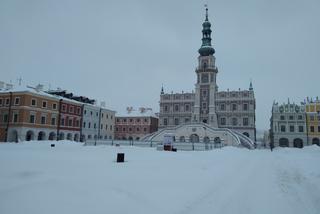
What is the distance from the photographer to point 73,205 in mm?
6148

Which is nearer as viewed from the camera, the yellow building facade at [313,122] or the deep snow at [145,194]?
the deep snow at [145,194]

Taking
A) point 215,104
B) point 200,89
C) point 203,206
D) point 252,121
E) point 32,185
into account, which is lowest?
point 203,206

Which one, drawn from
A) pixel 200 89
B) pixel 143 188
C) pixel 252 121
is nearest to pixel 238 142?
pixel 252 121

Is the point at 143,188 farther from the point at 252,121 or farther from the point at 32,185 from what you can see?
the point at 252,121

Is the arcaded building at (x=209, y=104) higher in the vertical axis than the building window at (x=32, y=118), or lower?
higher

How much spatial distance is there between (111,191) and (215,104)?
217 feet

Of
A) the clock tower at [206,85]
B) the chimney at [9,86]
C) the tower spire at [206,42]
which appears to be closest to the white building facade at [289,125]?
the clock tower at [206,85]

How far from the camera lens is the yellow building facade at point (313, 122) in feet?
208

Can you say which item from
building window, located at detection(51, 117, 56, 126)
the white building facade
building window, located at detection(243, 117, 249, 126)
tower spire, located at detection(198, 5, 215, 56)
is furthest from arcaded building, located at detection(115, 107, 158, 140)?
the white building facade

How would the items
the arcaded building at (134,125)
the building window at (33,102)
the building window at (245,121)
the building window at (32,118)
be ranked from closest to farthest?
the building window at (32,118), the building window at (33,102), the building window at (245,121), the arcaded building at (134,125)

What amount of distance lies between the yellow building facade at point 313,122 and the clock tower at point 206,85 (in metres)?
24.2

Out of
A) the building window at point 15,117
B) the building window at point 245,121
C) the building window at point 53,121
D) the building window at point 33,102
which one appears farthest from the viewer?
the building window at point 245,121

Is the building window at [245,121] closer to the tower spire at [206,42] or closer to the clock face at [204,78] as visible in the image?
the clock face at [204,78]

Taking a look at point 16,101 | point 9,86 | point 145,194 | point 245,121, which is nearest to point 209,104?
point 245,121
